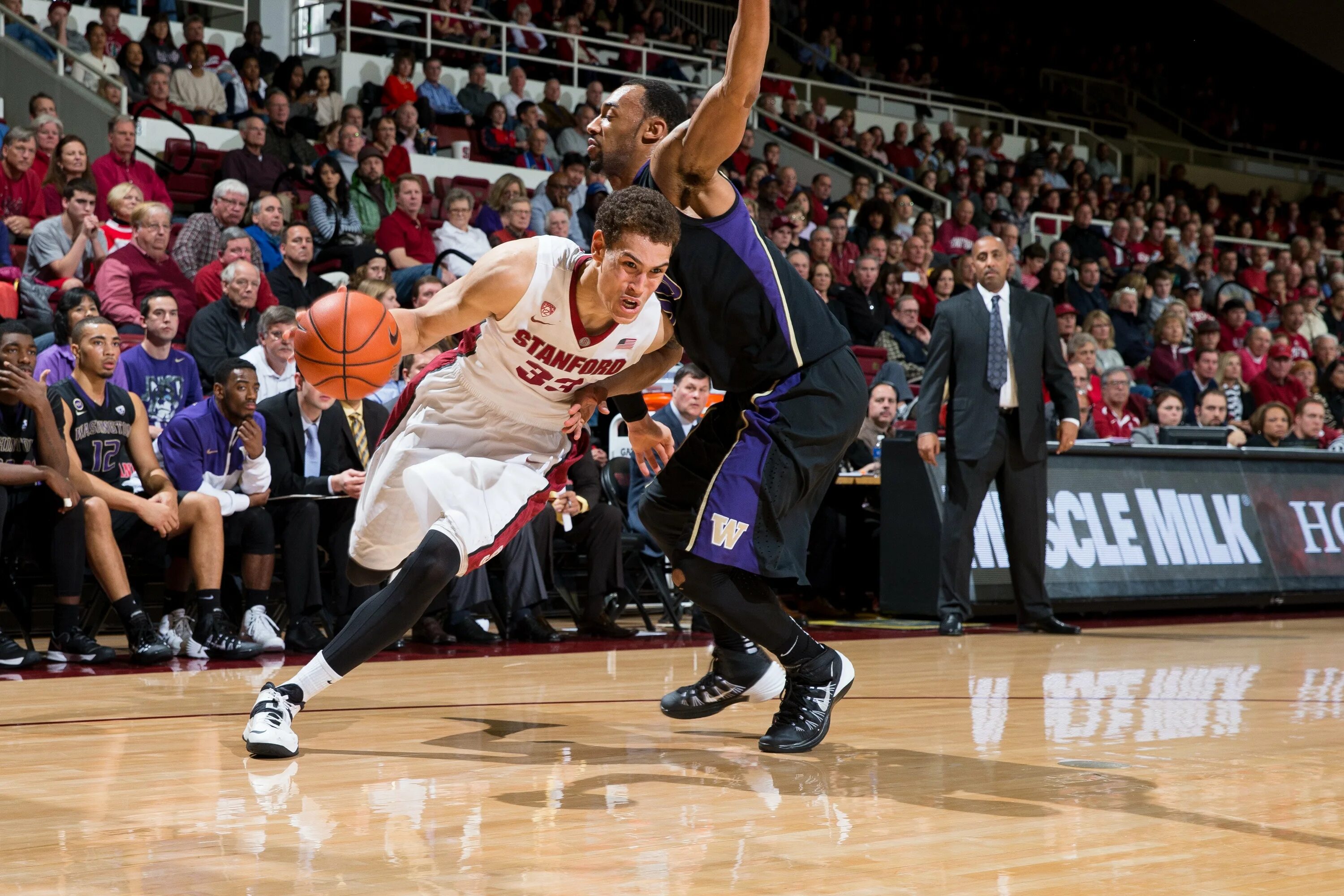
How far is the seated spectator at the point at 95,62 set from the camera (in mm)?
10672

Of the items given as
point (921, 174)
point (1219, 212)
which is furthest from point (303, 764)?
point (1219, 212)

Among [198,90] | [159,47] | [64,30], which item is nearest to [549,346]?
[64,30]

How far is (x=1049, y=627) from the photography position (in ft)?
24.5

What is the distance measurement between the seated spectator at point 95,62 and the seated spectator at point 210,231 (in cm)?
232

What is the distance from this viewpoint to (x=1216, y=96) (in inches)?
938

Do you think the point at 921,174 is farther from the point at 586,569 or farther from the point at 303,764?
the point at 303,764

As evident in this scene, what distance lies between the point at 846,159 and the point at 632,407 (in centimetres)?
1260

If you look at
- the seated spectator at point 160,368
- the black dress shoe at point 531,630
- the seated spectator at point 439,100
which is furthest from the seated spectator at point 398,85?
the black dress shoe at point 531,630

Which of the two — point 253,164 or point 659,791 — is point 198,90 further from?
point 659,791

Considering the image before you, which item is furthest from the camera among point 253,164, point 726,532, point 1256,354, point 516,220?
point 1256,354

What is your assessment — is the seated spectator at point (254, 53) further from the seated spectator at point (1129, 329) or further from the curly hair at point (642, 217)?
the curly hair at point (642, 217)

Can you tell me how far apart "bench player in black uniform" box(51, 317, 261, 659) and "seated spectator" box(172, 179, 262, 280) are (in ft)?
7.73

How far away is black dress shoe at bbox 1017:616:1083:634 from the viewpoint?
7438mm

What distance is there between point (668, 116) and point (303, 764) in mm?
1894
